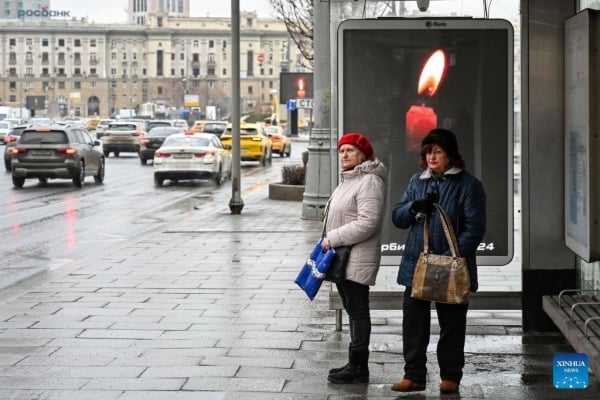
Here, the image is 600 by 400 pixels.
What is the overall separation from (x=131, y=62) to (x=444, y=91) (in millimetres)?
163742

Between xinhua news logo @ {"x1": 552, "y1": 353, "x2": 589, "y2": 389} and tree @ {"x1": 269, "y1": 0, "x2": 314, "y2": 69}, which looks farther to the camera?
Result: tree @ {"x1": 269, "y1": 0, "x2": 314, "y2": 69}

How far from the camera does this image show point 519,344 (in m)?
8.59

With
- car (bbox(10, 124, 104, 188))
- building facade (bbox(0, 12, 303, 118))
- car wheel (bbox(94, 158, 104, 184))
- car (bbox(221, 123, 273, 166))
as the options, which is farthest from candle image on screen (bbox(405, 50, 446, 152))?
building facade (bbox(0, 12, 303, 118))

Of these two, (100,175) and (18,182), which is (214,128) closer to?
(100,175)

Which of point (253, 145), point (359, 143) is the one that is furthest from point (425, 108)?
point (253, 145)

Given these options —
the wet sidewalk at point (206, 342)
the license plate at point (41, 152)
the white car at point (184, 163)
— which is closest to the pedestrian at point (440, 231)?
the wet sidewalk at point (206, 342)

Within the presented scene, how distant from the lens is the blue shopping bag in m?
7.25

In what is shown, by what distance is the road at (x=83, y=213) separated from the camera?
618 inches

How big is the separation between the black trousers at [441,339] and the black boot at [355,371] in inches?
12.7

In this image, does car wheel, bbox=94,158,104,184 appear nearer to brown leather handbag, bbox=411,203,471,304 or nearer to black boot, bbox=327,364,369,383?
black boot, bbox=327,364,369,383

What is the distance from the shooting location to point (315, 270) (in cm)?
734

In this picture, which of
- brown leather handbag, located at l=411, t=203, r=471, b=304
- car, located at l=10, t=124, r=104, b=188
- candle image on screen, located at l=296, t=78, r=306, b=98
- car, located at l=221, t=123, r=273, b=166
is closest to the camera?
brown leather handbag, located at l=411, t=203, r=471, b=304

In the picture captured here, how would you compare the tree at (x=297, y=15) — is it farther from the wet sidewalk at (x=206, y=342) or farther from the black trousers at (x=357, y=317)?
the black trousers at (x=357, y=317)

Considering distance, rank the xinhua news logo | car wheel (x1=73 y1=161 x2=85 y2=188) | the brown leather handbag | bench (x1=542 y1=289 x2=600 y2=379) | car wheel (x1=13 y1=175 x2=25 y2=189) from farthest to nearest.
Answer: car wheel (x1=73 y1=161 x2=85 y2=188), car wheel (x1=13 y1=175 x2=25 y2=189), the brown leather handbag, bench (x1=542 y1=289 x2=600 y2=379), the xinhua news logo
